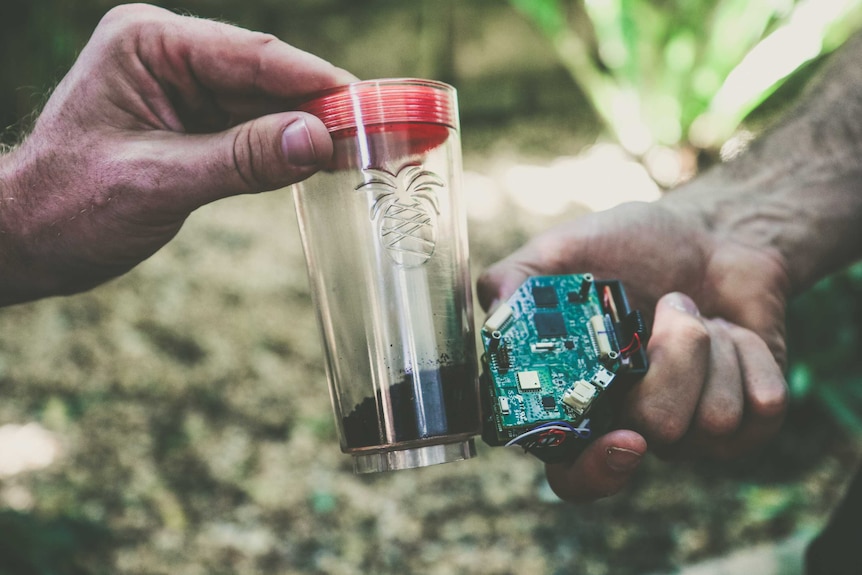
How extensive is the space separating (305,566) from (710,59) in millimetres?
3074

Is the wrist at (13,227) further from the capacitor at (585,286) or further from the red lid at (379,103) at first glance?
the capacitor at (585,286)

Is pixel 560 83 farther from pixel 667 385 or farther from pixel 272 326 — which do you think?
pixel 667 385

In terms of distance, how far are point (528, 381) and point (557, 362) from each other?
3.2 inches

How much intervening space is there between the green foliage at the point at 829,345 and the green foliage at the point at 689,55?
128 cm

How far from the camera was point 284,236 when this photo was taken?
328cm

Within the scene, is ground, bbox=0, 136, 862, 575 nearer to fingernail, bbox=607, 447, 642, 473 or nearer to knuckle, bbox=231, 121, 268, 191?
fingernail, bbox=607, 447, 642, 473

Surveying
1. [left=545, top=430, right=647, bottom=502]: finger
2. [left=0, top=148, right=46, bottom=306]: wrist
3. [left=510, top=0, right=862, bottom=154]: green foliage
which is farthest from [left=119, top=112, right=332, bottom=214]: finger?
Answer: [left=510, top=0, right=862, bottom=154]: green foliage

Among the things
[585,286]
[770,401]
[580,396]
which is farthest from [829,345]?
[580,396]

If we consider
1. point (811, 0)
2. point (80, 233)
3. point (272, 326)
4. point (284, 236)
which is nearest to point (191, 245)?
point (284, 236)

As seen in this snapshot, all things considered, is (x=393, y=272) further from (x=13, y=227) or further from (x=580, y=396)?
(x=13, y=227)

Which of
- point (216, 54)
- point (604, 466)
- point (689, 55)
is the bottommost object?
point (604, 466)

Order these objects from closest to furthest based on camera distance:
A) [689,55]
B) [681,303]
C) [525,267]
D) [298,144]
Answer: [298,144] → [681,303] → [525,267] → [689,55]

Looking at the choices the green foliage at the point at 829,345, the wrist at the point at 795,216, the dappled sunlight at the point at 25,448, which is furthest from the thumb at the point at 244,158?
the green foliage at the point at 829,345

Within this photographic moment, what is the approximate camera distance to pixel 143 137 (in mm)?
1110
